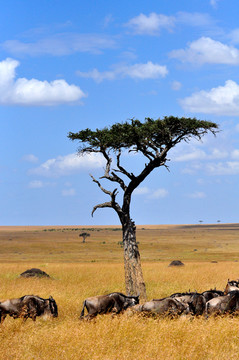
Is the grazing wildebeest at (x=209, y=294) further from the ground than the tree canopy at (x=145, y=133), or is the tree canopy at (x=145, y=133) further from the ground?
the tree canopy at (x=145, y=133)

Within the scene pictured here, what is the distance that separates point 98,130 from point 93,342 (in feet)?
48.4

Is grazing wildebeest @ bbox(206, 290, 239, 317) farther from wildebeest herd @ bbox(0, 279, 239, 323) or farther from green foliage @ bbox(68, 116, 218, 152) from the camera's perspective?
green foliage @ bbox(68, 116, 218, 152)

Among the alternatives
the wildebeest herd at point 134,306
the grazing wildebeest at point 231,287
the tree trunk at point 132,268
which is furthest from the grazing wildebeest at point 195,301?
the tree trunk at point 132,268

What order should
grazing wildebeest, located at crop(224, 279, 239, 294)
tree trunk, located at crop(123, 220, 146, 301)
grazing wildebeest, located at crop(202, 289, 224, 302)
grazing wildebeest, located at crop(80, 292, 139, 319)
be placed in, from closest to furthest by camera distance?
1. grazing wildebeest, located at crop(80, 292, 139, 319)
2. grazing wildebeest, located at crop(202, 289, 224, 302)
3. grazing wildebeest, located at crop(224, 279, 239, 294)
4. tree trunk, located at crop(123, 220, 146, 301)

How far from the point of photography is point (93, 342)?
1052 centimetres

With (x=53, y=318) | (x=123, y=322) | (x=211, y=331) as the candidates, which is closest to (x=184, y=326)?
(x=211, y=331)

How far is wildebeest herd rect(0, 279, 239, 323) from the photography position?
1333 cm

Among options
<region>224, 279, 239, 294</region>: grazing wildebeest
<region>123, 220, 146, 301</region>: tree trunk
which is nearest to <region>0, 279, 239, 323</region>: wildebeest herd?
<region>224, 279, 239, 294</region>: grazing wildebeest

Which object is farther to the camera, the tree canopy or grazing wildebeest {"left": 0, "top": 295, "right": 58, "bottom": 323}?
the tree canopy

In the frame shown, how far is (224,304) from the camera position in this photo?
13.7 metres

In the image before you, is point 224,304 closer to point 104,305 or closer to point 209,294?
point 209,294

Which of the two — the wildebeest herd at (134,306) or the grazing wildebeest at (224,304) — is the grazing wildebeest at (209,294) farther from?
the grazing wildebeest at (224,304)

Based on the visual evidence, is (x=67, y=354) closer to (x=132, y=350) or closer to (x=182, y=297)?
(x=132, y=350)

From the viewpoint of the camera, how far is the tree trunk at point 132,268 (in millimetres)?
20708
